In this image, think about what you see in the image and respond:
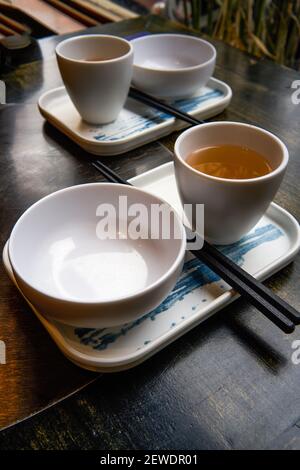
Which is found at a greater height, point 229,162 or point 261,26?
point 229,162

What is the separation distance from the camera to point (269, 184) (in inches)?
22.8

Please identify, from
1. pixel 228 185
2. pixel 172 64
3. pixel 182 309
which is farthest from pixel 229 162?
pixel 172 64

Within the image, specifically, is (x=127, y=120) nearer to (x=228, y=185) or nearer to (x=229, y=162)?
(x=229, y=162)

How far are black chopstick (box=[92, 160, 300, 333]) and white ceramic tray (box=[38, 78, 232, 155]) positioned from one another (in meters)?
0.37

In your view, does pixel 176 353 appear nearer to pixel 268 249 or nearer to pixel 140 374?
pixel 140 374

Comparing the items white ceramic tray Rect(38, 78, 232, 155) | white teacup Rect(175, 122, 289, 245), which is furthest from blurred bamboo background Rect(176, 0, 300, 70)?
white teacup Rect(175, 122, 289, 245)

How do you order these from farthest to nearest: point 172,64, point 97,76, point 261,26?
point 261,26, point 172,64, point 97,76

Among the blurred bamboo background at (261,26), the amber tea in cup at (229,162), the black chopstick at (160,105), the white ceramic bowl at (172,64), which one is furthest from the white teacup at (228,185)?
the blurred bamboo background at (261,26)

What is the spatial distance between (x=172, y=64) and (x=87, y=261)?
0.74m

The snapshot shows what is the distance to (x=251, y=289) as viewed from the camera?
0.56m

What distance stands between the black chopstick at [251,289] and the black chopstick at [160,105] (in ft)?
1.19

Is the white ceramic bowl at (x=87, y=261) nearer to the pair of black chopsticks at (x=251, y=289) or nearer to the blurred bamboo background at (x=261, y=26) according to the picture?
the pair of black chopsticks at (x=251, y=289)

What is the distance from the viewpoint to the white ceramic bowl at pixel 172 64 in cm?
100
